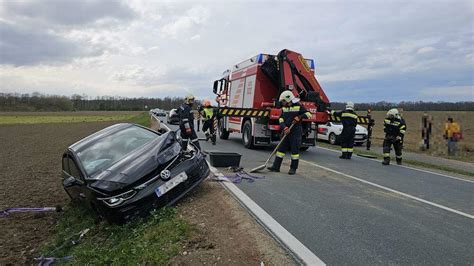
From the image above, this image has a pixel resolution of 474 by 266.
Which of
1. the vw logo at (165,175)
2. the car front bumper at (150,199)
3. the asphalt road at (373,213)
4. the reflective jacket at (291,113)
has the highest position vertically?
the reflective jacket at (291,113)

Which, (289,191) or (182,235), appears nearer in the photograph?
(182,235)

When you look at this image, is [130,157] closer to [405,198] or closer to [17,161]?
[405,198]

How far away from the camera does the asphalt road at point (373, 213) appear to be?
Result: 367 cm

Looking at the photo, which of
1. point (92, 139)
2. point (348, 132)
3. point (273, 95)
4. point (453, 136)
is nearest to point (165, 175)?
point (92, 139)

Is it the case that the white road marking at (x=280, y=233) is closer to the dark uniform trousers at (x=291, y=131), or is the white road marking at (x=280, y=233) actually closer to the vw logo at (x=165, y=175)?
the vw logo at (x=165, y=175)

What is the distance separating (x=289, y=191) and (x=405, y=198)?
6.26 ft

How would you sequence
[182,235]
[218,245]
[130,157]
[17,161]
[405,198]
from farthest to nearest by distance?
[17,161], [405,198], [130,157], [182,235], [218,245]

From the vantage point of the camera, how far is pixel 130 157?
17.2 ft

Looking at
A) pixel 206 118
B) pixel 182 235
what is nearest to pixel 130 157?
pixel 182 235

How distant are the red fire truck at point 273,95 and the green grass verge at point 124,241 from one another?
6.97 meters

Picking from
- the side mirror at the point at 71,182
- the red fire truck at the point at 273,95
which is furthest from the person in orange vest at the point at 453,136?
the side mirror at the point at 71,182

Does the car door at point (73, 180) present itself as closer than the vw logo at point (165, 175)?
No

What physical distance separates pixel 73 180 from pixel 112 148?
0.81 metres

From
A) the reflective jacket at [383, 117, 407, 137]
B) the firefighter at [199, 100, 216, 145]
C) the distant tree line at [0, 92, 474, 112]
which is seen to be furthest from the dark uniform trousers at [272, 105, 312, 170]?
the distant tree line at [0, 92, 474, 112]
